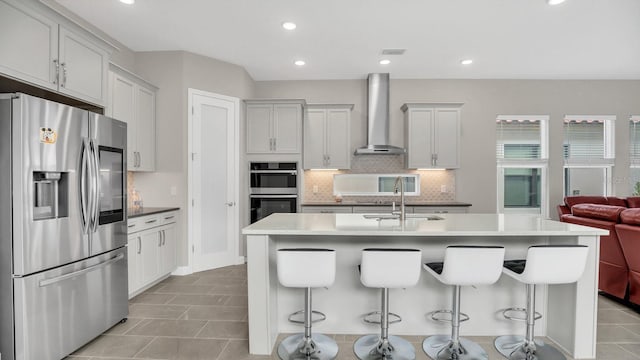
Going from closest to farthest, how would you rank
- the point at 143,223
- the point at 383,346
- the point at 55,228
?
the point at 55,228, the point at 383,346, the point at 143,223

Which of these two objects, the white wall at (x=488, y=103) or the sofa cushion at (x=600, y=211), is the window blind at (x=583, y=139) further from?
the sofa cushion at (x=600, y=211)

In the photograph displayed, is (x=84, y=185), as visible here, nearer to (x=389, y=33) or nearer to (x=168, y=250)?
(x=168, y=250)

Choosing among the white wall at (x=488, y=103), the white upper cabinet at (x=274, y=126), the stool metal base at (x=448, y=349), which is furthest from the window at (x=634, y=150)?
the white upper cabinet at (x=274, y=126)

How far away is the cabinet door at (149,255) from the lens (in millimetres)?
3611

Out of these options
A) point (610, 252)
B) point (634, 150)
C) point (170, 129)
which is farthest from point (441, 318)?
point (634, 150)

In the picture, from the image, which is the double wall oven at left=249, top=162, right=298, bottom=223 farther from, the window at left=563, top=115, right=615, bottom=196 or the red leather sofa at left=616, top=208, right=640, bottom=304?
the window at left=563, top=115, right=615, bottom=196

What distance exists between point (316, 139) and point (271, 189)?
1.12m

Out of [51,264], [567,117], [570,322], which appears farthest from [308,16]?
[567,117]

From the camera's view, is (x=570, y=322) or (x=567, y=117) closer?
(x=570, y=322)

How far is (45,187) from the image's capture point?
86.6 inches

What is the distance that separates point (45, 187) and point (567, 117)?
7205 mm

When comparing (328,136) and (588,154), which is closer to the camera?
(328,136)

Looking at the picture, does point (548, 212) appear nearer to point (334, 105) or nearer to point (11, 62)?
point (334, 105)

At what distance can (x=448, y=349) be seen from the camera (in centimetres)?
235
